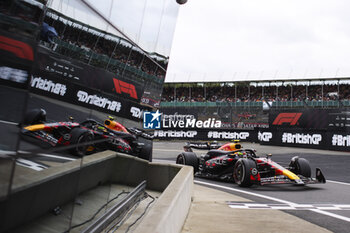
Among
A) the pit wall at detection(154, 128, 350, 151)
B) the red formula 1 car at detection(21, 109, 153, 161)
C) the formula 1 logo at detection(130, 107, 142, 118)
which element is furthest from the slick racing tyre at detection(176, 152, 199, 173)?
the pit wall at detection(154, 128, 350, 151)

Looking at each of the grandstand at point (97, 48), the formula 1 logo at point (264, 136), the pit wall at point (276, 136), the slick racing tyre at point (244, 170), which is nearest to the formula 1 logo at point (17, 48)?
the grandstand at point (97, 48)

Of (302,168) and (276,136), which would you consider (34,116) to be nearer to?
(302,168)

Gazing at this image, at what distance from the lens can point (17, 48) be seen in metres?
1.43

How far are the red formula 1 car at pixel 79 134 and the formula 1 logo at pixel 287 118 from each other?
69.6ft

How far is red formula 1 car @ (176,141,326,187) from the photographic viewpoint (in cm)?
864

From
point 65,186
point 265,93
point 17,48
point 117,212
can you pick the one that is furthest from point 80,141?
point 265,93

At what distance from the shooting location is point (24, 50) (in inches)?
59.1

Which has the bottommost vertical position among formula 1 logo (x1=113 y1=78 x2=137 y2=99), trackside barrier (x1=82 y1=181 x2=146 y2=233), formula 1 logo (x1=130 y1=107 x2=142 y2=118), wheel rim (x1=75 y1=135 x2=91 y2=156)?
trackside barrier (x1=82 y1=181 x2=146 y2=233)

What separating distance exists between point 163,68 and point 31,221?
5.63 metres

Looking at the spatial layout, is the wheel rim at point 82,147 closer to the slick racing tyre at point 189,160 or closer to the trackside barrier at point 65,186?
the trackside barrier at point 65,186

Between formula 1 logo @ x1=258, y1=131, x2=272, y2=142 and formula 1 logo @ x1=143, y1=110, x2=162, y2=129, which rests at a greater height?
formula 1 logo @ x1=258, y1=131, x2=272, y2=142

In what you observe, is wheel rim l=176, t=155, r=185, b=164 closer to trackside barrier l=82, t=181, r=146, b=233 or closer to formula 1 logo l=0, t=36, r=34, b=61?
trackside barrier l=82, t=181, r=146, b=233

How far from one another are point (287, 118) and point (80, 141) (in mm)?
23583

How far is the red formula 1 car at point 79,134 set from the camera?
5.71 ft
